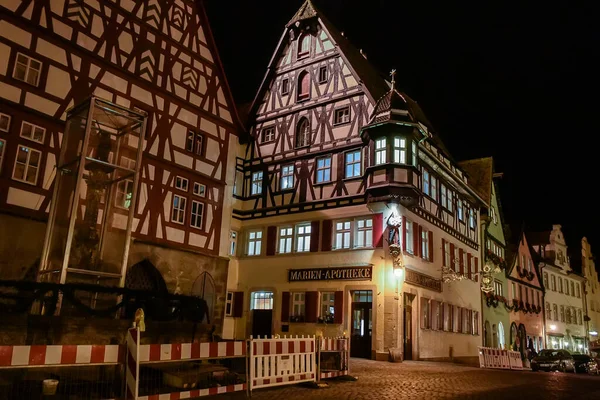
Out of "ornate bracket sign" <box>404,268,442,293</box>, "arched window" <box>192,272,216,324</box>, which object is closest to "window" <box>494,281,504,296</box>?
"ornate bracket sign" <box>404,268,442,293</box>

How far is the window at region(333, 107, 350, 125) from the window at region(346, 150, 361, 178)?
1.75m

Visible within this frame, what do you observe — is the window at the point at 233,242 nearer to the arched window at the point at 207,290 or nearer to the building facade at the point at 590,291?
the arched window at the point at 207,290

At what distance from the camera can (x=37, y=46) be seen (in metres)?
17.7

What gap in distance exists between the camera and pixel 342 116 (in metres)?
25.9

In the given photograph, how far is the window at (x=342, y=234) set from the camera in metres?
24.3

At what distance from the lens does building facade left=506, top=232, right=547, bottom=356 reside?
135 ft

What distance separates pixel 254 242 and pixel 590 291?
49841 mm

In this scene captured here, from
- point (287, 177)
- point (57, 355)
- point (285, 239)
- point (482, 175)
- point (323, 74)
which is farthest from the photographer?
point (482, 175)

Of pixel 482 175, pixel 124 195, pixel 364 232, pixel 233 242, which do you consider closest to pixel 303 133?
pixel 364 232

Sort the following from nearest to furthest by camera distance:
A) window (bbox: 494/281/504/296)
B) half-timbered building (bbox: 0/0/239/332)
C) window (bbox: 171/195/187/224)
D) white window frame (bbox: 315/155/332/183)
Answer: half-timbered building (bbox: 0/0/239/332)
window (bbox: 171/195/187/224)
white window frame (bbox: 315/155/332/183)
window (bbox: 494/281/504/296)

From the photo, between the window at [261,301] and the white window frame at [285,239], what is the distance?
88.4 inches

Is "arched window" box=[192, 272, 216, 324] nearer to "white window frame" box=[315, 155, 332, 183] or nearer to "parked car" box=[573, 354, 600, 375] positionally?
"white window frame" box=[315, 155, 332, 183]

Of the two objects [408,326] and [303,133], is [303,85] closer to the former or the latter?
[303,133]

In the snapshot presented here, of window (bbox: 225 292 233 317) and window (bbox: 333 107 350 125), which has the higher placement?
window (bbox: 333 107 350 125)
